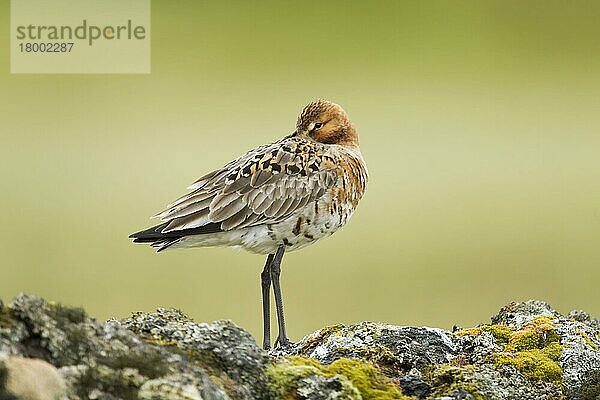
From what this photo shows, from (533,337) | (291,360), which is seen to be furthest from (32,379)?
(533,337)

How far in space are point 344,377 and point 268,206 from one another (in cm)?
449

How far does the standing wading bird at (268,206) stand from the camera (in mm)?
9812

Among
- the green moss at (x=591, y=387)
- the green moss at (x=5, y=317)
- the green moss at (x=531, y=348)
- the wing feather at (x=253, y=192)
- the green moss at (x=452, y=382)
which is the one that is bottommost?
the green moss at (x=591, y=387)

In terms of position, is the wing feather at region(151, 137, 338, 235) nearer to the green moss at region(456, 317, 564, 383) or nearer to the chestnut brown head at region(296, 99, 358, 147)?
the chestnut brown head at region(296, 99, 358, 147)

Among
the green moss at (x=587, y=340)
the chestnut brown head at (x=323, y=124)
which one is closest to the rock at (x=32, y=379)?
the green moss at (x=587, y=340)

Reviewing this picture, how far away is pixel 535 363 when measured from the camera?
639cm

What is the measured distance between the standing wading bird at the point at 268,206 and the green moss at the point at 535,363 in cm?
328

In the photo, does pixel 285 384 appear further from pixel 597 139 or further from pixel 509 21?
pixel 509 21

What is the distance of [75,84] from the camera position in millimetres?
33625

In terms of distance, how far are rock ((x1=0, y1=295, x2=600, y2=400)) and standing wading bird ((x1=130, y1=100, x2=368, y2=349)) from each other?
2643 millimetres

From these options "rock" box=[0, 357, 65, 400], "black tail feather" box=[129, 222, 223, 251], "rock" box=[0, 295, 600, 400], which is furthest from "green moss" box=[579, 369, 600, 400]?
"black tail feather" box=[129, 222, 223, 251]

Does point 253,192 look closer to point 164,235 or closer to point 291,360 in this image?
point 164,235

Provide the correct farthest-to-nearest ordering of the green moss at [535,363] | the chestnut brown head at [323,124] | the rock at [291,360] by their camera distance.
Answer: the chestnut brown head at [323,124] < the green moss at [535,363] < the rock at [291,360]

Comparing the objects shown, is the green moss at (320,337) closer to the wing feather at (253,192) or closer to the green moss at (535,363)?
the green moss at (535,363)
